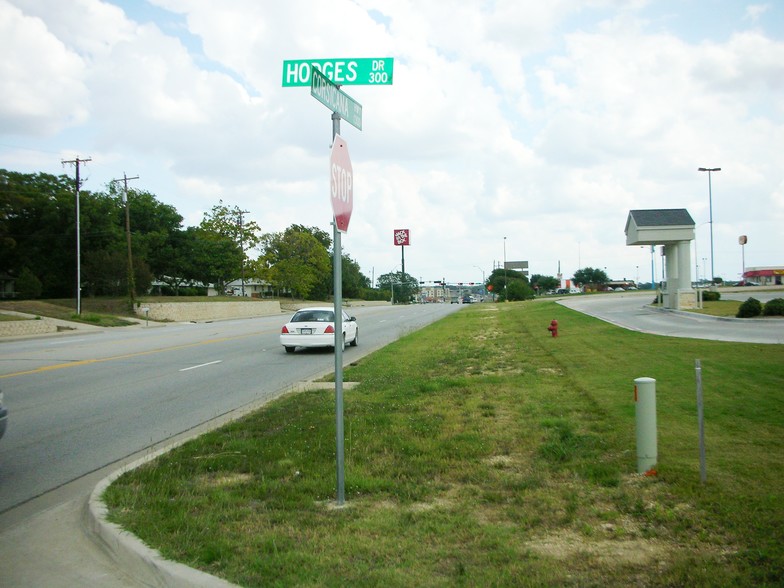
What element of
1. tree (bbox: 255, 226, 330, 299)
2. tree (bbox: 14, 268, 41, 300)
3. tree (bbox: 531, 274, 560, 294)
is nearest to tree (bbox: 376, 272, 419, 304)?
tree (bbox: 531, 274, 560, 294)

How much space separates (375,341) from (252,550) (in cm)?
2047

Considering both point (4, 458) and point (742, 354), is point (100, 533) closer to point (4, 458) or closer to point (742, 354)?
point (4, 458)

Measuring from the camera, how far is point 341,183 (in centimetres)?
545

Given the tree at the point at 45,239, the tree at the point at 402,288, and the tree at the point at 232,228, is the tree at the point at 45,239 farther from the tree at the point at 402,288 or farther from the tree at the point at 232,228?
the tree at the point at 402,288

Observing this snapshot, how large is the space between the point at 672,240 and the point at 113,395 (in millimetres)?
27466

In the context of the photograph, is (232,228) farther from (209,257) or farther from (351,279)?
(351,279)

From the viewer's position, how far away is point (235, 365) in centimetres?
1697

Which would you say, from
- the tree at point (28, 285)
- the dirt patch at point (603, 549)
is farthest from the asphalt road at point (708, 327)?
the tree at point (28, 285)

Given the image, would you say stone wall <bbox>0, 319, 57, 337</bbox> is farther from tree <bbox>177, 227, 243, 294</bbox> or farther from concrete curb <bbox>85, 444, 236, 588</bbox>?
tree <bbox>177, 227, 243, 294</bbox>

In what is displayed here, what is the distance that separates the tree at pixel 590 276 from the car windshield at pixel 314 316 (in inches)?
5794

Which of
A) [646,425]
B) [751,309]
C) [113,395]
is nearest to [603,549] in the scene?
[646,425]

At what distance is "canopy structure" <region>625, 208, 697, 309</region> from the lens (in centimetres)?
3119

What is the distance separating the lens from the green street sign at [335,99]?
17.5 feet

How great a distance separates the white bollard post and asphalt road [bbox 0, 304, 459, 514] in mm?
5618
